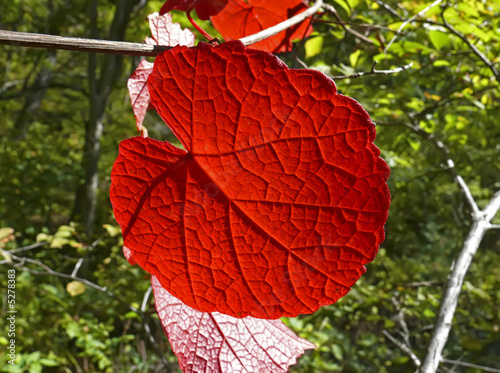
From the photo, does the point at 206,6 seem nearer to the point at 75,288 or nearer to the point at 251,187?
the point at 251,187

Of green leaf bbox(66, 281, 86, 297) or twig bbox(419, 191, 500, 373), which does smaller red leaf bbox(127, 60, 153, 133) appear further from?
green leaf bbox(66, 281, 86, 297)

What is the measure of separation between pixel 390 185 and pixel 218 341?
265 cm

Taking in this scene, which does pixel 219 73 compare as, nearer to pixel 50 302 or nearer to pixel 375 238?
pixel 375 238

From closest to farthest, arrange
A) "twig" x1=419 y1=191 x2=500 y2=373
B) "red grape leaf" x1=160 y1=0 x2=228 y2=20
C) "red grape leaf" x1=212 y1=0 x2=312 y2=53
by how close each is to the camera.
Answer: "red grape leaf" x1=160 y1=0 x2=228 y2=20, "red grape leaf" x1=212 y1=0 x2=312 y2=53, "twig" x1=419 y1=191 x2=500 y2=373

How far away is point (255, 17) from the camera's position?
A: 45cm

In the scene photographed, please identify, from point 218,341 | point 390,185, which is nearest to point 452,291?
point 218,341

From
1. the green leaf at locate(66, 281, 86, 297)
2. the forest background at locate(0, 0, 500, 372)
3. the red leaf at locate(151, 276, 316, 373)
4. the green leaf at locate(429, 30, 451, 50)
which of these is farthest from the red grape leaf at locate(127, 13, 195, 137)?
the green leaf at locate(66, 281, 86, 297)

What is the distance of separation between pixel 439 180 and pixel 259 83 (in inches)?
117

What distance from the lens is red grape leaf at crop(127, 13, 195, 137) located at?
307 millimetres

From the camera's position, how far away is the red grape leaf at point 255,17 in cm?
43

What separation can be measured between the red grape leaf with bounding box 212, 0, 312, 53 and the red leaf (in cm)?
28

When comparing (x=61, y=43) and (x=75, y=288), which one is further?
(x=75, y=288)

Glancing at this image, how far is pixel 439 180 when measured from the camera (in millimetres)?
2887

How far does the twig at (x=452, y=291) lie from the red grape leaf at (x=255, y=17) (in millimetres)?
450
